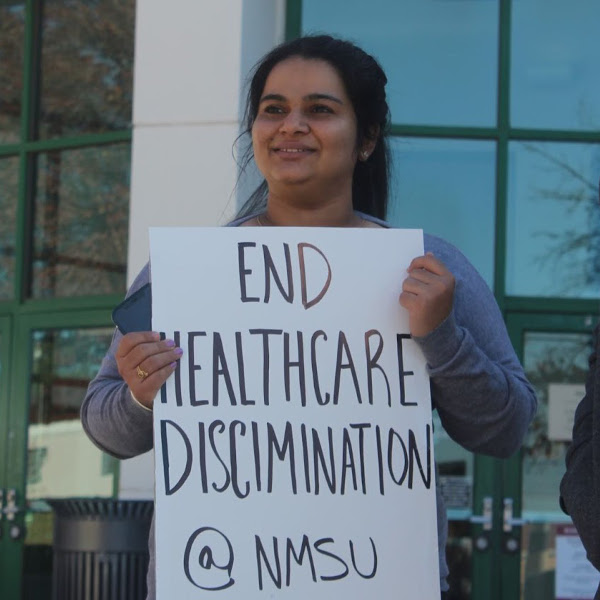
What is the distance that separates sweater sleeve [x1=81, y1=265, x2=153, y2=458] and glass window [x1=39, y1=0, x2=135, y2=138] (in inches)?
225

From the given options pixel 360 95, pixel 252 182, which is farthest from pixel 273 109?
pixel 252 182

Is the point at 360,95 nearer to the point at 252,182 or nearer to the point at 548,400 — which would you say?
the point at 252,182

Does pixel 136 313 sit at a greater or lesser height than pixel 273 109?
lesser

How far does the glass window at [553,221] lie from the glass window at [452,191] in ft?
0.47

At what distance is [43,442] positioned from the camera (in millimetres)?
8266

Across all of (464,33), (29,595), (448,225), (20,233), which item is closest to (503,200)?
(448,225)

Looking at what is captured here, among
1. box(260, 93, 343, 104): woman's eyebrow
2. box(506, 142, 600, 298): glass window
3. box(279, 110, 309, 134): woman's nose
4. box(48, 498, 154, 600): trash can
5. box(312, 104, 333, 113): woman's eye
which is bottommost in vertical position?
box(48, 498, 154, 600): trash can

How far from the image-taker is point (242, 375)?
2.45 m

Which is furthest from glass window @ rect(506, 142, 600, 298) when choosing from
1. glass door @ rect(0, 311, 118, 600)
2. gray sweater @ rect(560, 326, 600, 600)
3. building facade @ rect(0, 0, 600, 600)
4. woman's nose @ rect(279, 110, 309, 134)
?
gray sweater @ rect(560, 326, 600, 600)

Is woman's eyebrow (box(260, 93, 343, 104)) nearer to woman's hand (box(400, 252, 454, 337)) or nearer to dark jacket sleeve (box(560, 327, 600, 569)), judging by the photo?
woman's hand (box(400, 252, 454, 337))

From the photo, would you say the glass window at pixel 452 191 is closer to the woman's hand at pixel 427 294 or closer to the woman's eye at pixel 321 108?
the woman's eye at pixel 321 108

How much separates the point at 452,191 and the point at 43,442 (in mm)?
2994

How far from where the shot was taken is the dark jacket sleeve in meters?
1.98

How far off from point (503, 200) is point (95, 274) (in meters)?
2.55
